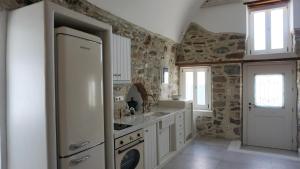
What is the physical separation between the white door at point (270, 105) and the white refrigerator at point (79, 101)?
13.1 feet

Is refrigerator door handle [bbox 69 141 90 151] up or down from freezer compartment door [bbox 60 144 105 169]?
up

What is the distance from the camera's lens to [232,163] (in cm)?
372

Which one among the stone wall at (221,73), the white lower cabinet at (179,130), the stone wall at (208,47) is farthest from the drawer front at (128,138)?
the stone wall at (208,47)

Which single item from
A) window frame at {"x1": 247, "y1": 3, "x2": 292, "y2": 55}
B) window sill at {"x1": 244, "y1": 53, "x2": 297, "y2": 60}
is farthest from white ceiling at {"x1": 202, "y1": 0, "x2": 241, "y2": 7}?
window sill at {"x1": 244, "y1": 53, "x2": 297, "y2": 60}

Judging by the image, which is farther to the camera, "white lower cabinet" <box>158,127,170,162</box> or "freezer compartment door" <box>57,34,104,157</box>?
"white lower cabinet" <box>158,127,170,162</box>

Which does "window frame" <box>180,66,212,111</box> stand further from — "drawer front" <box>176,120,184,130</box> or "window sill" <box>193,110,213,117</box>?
"drawer front" <box>176,120,184,130</box>

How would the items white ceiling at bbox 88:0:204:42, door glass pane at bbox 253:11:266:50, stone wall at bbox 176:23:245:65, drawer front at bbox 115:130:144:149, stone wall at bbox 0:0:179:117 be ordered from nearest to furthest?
drawer front at bbox 115:130:144:149 → stone wall at bbox 0:0:179:117 → white ceiling at bbox 88:0:204:42 → door glass pane at bbox 253:11:266:50 → stone wall at bbox 176:23:245:65

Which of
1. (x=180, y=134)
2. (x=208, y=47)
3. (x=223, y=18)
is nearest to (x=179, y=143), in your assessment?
(x=180, y=134)

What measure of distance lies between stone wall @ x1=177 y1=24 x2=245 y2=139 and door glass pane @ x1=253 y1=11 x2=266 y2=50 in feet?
1.22

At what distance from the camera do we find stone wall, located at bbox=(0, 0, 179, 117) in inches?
113

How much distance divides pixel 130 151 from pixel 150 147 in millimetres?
571

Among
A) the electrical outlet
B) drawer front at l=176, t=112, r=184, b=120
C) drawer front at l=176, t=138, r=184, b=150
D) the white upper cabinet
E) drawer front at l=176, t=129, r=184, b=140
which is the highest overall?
the white upper cabinet

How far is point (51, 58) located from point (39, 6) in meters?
0.43

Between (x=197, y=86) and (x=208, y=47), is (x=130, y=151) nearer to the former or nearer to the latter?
(x=197, y=86)
